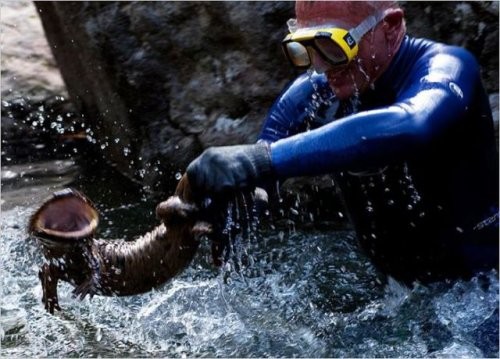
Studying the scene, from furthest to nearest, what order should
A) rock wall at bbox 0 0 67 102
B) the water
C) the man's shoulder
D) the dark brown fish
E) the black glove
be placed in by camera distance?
rock wall at bbox 0 0 67 102
the water
the man's shoulder
the dark brown fish
the black glove

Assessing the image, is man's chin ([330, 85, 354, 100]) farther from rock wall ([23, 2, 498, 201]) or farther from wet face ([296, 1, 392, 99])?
rock wall ([23, 2, 498, 201])

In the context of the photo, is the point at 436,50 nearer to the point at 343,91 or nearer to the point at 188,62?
the point at 343,91

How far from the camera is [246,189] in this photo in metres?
2.35

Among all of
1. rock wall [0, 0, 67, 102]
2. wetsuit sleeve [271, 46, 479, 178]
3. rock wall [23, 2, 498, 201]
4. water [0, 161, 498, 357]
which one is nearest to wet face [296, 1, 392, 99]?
wetsuit sleeve [271, 46, 479, 178]

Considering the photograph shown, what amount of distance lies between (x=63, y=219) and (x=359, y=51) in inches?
38.7

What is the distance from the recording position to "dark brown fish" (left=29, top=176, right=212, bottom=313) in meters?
2.58

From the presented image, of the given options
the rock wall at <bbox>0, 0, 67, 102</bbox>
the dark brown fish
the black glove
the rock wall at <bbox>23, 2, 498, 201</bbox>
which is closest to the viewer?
the black glove

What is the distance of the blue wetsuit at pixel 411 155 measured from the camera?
92.3 inches

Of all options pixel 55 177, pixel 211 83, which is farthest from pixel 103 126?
pixel 211 83

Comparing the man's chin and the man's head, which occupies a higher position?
the man's head

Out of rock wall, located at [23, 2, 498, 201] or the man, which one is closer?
the man

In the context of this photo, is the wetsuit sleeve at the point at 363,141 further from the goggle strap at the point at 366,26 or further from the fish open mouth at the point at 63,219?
the fish open mouth at the point at 63,219

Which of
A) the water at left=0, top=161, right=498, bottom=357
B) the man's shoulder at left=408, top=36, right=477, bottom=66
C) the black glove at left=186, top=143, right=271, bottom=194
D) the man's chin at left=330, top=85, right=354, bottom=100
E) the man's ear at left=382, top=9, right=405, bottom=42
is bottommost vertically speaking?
the water at left=0, top=161, right=498, bottom=357

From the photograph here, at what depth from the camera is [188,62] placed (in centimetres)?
474
